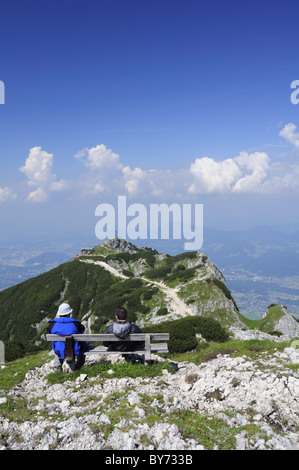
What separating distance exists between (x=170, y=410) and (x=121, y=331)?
343 cm

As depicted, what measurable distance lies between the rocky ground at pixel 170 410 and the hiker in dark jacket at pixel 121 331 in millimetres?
1159

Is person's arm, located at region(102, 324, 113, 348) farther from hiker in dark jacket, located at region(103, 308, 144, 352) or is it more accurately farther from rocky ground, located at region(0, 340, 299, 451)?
rocky ground, located at region(0, 340, 299, 451)

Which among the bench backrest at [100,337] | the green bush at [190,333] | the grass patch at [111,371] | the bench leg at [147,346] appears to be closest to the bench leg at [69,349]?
the bench backrest at [100,337]

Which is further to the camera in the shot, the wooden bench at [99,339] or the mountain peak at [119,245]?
the mountain peak at [119,245]

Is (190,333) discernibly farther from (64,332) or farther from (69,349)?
(64,332)

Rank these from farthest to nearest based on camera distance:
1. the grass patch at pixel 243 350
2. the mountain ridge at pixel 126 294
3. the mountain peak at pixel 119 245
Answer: the mountain peak at pixel 119 245 → the mountain ridge at pixel 126 294 → the grass patch at pixel 243 350

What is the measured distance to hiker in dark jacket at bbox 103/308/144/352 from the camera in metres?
9.98

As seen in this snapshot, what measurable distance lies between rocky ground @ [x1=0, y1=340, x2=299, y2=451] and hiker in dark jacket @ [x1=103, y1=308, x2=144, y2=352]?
45.6 inches

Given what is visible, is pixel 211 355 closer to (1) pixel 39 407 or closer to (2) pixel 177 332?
(1) pixel 39 407

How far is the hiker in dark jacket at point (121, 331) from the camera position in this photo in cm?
998

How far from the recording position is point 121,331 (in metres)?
9.96

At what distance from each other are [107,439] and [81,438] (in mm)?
569

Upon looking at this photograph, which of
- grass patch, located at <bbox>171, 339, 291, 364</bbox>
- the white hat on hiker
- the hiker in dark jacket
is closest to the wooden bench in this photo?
the hiker in dark jacket

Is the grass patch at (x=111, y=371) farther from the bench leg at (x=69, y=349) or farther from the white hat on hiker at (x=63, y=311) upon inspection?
the white hat on hiker at (x=63, y=311)
